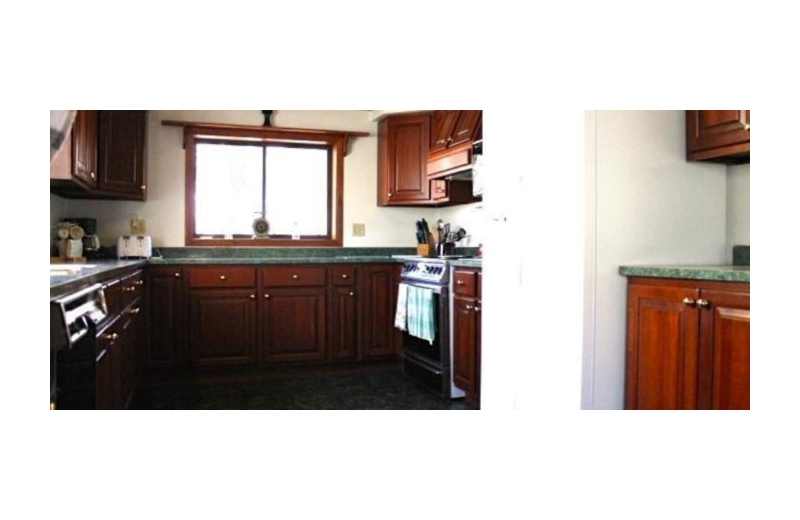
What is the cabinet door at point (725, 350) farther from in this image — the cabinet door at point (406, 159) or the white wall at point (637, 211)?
the cabinet door at point (406, 159)

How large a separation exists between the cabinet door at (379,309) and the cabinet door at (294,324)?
32cm

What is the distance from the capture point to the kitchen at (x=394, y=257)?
2.05m

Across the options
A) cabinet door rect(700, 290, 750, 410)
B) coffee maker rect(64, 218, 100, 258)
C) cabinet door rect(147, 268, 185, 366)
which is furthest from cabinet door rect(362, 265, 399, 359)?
cabinet door rect(700, 290, 750, 410)

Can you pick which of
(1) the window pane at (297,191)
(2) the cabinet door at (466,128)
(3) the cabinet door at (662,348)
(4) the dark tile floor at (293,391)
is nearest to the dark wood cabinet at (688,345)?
(3) the cabinet door at (662,348)

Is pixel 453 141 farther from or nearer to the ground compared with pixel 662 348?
farther from the ground

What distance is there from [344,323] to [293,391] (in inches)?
27.5

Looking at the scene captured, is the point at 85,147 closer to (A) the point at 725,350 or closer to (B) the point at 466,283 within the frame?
(B) the point at 466,283

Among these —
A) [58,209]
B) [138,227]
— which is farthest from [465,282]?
[58,209]

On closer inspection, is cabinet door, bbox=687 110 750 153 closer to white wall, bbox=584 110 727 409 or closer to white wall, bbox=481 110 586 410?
white wall, bbox=584 110 727 409

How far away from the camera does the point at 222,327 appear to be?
150 inches
